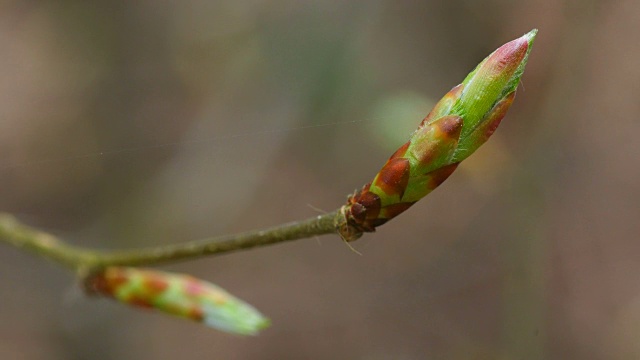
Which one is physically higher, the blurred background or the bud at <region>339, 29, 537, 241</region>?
the bud at <region>339, 29, 537, 241</region>

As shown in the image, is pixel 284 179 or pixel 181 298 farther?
pixel 284 179

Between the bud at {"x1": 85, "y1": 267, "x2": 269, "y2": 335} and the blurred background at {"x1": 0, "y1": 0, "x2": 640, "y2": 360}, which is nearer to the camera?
the bud at {"x1": 85, "y1": 267, "x2": 269, "y2": 335}

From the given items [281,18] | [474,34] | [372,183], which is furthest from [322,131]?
[372,183]

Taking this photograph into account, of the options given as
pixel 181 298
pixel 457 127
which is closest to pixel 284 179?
pixel 181 298

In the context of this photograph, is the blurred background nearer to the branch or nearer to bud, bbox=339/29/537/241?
the branch

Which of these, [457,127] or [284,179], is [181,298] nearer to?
[457,127]

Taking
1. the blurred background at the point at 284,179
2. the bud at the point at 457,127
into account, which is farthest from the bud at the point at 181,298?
the blurred background at the point at 284,179

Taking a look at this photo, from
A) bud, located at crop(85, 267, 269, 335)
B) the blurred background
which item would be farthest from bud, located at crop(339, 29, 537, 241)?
the blurred background
